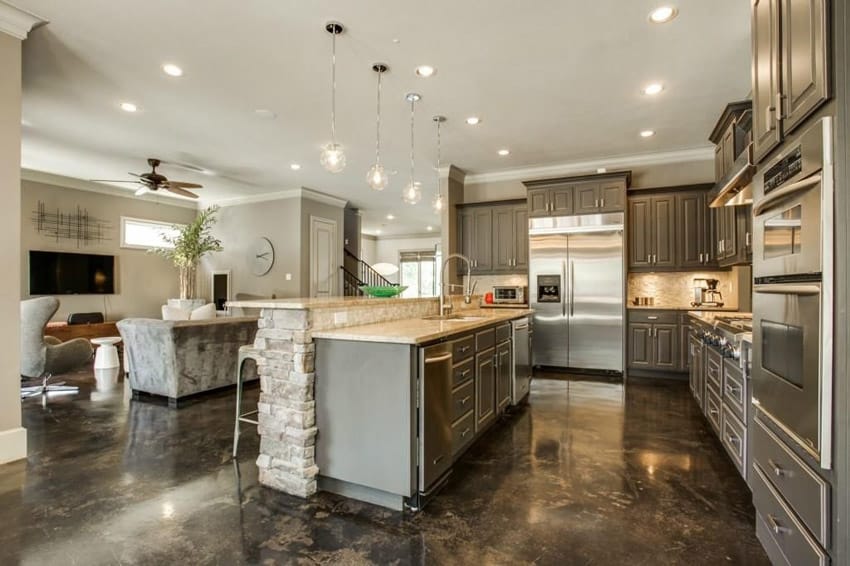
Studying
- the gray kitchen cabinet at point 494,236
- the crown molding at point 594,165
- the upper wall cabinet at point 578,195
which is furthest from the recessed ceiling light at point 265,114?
the upper wall cabinet at point 578,195

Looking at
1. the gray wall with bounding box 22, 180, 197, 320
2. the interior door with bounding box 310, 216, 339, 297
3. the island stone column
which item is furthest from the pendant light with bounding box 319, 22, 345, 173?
the gray wall with bounding box 22, 180, 197, 320

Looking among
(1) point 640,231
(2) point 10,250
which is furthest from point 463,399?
(1) point 640,231

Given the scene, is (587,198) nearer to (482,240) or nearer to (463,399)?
(482,240)

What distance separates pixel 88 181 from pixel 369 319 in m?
7.15

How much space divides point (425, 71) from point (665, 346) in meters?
4.38

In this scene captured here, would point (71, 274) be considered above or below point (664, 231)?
below

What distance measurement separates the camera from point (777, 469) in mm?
1660

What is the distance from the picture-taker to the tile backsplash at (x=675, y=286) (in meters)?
5.49

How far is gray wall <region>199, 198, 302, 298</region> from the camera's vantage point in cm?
816

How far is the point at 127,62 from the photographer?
3.47 m

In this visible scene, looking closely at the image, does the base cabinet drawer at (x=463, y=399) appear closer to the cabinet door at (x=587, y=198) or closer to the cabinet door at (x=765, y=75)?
the cabinet door at (x=765, y=75)

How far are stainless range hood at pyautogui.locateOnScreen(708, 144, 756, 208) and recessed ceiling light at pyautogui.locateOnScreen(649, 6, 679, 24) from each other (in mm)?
1032

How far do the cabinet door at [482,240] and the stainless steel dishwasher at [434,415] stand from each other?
430 cm

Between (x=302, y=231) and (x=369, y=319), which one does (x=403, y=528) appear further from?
(x=302, y=231)
